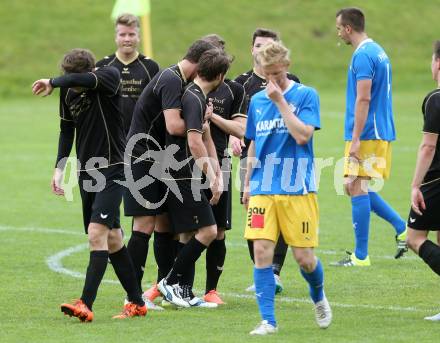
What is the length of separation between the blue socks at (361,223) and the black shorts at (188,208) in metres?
2.56

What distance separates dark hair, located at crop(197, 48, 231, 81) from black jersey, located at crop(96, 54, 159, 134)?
2.75 m

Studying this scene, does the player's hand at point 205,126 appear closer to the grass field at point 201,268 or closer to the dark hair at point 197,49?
the dark hair at point 197,49

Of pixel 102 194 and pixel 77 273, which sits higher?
pixel 102 194

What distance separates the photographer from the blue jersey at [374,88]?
10.7 meters

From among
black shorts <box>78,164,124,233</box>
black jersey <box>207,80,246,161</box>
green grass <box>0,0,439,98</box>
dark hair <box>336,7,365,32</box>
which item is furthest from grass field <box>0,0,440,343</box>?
dark hair <box>336,7,365,32</box>

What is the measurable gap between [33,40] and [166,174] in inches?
1340

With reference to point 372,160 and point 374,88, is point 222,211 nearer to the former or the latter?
point 372,160

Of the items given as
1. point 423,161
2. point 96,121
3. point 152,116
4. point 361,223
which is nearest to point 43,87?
point 96,121

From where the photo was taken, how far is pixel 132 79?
11.2 metres

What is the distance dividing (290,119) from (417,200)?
4.23 ft

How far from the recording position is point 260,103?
7820 mm

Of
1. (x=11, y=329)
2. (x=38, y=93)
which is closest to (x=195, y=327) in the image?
(x=11, y=329)

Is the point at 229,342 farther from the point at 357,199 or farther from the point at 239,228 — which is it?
the point at 239,228

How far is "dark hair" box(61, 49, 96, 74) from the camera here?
8242 millimetres
